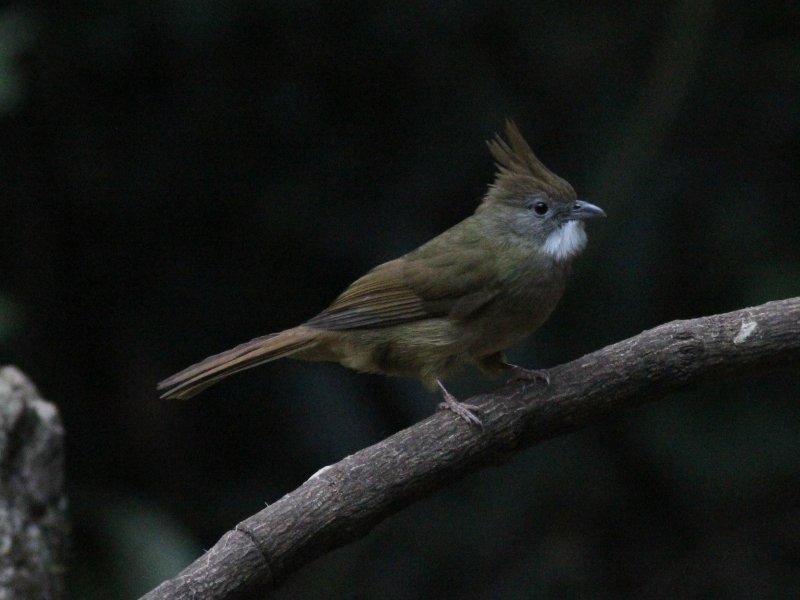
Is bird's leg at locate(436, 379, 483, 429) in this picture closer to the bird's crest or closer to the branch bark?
the branch bark

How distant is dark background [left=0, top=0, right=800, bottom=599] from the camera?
5.49m

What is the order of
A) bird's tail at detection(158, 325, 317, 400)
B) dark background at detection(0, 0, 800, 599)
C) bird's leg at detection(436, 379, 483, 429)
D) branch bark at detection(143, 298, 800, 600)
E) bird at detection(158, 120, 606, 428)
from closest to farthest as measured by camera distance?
branch bark at detection(143, 298, 800, 600)
bird's leg at detection(436, 379, 483, 429)
bird's tail at detection(158, 325, 317, 400)
bird at detection(158, 120, 606, 428)
dark background at detection(0, 0, 800, 599)

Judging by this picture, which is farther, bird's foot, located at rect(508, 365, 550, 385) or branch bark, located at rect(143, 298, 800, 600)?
bird's foot, located at rect(508, 365, 550, 385)

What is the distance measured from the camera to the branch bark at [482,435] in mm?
3188

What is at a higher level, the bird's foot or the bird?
the bird

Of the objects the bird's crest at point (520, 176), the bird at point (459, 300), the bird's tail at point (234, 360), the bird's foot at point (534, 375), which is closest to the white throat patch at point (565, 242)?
the bird at point (459, 300)

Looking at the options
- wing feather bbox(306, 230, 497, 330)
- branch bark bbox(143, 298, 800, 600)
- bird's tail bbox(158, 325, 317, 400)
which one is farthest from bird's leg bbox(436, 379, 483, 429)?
bird's tail bbox(158, 325, 317, 400)

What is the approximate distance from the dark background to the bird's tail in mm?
1257

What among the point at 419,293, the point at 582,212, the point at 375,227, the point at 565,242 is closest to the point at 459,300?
the point at 419,293

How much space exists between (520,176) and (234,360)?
49.9 inches

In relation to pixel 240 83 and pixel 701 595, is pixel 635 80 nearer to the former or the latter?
pixel 240 83

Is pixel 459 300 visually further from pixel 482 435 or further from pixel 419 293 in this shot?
pixel 482 435

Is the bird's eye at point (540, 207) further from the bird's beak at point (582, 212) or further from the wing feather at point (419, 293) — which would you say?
the wing feather at point (419, 293)

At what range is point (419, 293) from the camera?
4297mm
